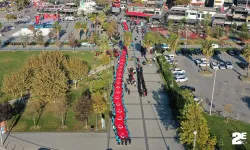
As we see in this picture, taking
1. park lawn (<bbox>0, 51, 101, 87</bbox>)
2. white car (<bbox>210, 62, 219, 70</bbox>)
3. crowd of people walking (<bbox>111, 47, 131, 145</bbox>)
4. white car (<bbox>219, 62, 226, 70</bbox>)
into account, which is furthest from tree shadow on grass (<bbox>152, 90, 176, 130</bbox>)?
park lawn (<bbox>0, 51, 101, 87</bbox>)

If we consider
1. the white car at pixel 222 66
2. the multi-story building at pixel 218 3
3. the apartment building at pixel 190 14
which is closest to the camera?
the white car at pixel 222 66

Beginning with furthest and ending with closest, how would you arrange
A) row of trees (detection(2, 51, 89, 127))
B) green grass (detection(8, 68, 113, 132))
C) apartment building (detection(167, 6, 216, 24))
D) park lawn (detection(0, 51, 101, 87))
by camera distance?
apartment building (detection(167, 6, 216, 24)) < park lawn (detection(0, 51, 101, 87)) < row of trees (detection(2, 51, 89, 127)) < green grass (detection(8, 68, 113, 132))

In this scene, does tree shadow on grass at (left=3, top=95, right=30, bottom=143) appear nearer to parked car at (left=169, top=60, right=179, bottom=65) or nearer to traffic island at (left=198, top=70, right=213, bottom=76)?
parked car at (left=169, top=60, right=179, bottom=65)

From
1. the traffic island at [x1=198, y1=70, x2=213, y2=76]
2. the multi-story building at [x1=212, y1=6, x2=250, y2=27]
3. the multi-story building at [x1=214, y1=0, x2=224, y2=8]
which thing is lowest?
the traffic island at [x1=198, y1=70, x2=213, y2=76]

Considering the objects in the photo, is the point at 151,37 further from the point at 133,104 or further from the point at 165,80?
the point at 133,104

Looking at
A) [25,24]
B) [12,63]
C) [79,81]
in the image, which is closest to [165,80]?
[79,81]

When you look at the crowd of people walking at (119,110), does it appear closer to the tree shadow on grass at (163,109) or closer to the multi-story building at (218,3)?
the tree shadow on grass at (163,109)

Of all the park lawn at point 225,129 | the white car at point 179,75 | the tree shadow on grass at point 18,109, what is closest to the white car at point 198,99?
the park lawn at point 225,129
